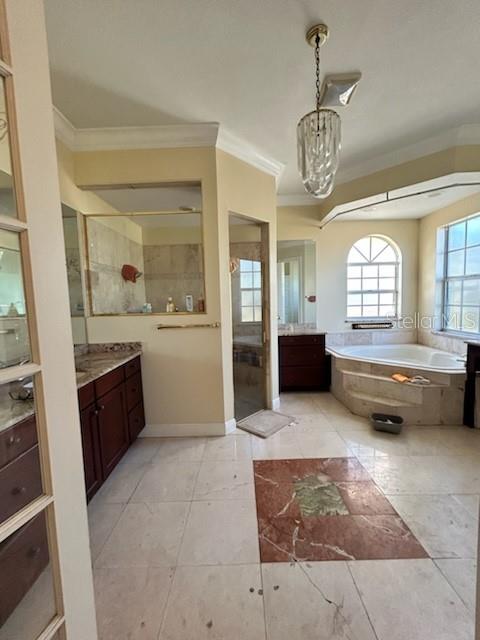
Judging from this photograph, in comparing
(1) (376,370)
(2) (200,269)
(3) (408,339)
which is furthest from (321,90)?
(3) (408,339)

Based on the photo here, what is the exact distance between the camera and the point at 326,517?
1.73 metres

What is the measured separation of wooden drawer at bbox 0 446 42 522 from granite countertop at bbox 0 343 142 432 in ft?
0.33

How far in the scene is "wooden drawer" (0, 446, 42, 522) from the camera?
2.15 ft

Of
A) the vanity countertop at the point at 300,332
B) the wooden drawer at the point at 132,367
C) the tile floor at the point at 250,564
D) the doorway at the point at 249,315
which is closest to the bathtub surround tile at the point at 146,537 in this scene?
the tile floor at the point at 250,564

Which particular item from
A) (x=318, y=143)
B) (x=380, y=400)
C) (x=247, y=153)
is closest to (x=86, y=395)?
(x=318, y=143)

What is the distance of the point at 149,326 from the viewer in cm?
271

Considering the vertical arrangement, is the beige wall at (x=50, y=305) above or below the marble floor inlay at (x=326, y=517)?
above

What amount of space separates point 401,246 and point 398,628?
4403 mm

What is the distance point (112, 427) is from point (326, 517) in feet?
5.21

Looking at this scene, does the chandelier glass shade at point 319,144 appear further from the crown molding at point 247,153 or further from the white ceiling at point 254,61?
the crown molding at point 247,153

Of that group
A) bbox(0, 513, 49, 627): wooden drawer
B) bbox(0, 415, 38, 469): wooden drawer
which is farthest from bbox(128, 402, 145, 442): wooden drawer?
bbox(0, 415, 38, 469): wooden drawer

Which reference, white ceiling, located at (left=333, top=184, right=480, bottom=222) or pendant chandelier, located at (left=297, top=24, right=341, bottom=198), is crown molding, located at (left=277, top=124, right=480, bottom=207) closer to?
white ceiling, located at (left=333, top=184, right=480, bottom=222)

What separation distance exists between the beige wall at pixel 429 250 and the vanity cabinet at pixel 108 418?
4.08 m

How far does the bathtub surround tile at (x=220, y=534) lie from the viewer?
150 cm
